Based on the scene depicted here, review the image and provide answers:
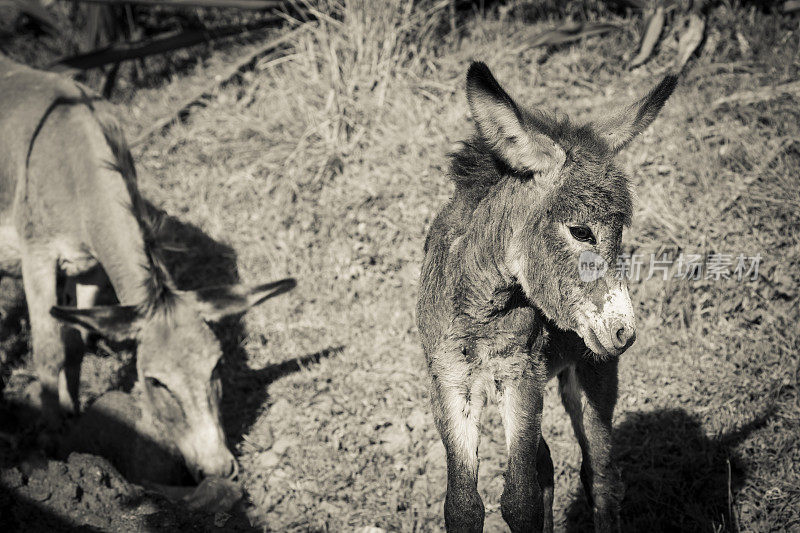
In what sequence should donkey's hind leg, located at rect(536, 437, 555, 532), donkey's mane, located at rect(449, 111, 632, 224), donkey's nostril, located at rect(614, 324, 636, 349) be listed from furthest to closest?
1. donkey's hind leg, located at rect(536, 437, 555, 532)
2. donkey's mane, located at rect(449, 111, 632, 224)
3. donkey's nostril, located at rect(614, 324, 636, 349)

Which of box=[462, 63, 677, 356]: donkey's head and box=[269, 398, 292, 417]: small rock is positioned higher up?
box=[462, 63, 677, 356]: donkey's head

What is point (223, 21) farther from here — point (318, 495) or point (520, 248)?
point (520, 248)

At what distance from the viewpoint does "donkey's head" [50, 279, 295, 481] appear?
4.96m

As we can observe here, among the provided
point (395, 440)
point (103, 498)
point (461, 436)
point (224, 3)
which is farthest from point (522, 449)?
point (224, 3)

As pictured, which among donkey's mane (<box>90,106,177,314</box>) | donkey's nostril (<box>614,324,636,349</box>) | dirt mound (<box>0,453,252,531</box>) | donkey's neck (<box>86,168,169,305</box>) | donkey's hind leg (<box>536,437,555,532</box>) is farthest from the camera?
donkey's neck (<box>86,168,169,305</box>)

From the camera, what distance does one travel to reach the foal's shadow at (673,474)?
15.1 ft

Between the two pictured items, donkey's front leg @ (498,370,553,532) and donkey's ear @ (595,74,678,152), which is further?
donkey's front leg @ (498,370,553,532)

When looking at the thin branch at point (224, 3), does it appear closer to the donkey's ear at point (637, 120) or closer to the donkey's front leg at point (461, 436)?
the donkey's ear at point (637, 120)

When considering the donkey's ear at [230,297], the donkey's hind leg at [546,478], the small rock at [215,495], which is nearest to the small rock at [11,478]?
the small rock at [215,495]

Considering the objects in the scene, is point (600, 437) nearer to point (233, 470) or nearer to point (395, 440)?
point (395, 440)

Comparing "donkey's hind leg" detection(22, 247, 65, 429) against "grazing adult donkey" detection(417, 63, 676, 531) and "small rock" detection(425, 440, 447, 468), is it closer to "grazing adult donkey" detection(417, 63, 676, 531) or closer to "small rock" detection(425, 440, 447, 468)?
"small rock" detection(425, 440, 447, 468)

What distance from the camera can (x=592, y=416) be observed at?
4.05 meters

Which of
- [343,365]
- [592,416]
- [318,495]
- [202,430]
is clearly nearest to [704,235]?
[592,416]

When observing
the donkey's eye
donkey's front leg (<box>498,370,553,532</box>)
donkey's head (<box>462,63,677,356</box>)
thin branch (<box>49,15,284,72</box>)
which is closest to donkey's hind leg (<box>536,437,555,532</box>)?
donkey's front leg (<box>498,370,553,532</box>)
